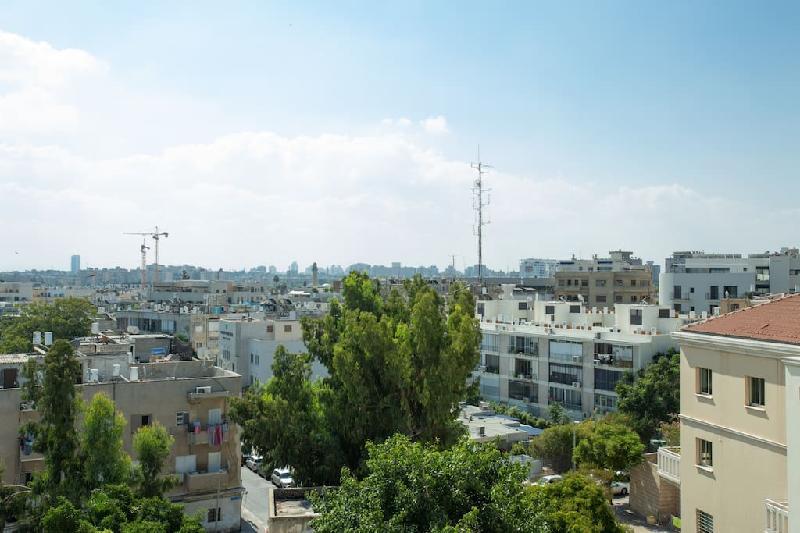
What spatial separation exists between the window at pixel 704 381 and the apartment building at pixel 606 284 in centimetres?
6288

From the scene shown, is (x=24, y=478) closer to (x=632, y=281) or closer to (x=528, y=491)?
(x=528, y=491)

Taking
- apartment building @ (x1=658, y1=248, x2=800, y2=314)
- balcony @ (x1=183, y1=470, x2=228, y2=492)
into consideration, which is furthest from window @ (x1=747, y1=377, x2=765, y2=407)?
apartment building @ (x1=658, y1=248, x2=800, y2=314)

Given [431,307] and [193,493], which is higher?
[431,307]

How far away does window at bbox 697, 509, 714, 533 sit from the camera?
19.0 metres

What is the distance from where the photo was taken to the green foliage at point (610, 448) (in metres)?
31.3

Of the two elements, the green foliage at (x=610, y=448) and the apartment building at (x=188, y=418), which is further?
the green foliage at (x=610, y=448)

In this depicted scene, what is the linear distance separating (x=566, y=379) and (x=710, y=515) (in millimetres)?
30364

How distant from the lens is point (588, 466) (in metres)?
32.3

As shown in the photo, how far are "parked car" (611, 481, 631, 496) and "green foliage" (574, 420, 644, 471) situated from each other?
3.07 metres

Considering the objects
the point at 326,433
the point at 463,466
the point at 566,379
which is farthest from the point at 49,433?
the point at 566,379

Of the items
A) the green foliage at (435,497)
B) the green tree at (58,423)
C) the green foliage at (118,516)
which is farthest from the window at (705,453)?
the green tree at (58,423)

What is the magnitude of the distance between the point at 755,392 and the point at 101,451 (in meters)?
17.8

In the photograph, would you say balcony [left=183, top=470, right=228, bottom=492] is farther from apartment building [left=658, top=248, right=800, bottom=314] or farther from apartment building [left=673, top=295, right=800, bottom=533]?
apartment building [left=658, top=248, right=800, bottom=314]

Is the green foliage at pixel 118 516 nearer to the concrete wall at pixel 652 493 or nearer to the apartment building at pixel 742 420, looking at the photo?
the apartment building at pixel 742 420
